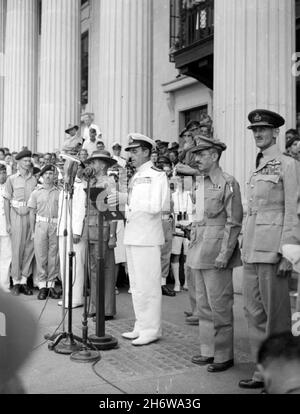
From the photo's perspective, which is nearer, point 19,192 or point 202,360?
point 202,360

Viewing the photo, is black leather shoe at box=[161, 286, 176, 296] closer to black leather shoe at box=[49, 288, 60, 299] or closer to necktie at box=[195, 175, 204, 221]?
black leather shoe at box=[49, 288, 60, 299]

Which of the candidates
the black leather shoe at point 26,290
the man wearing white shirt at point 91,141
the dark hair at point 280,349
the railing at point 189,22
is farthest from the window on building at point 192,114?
the dark hair at point 280,349

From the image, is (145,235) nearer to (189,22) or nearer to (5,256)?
(5,256)

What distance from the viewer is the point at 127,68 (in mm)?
11242

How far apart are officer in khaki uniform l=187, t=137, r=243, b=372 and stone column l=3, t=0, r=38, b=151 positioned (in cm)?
1277

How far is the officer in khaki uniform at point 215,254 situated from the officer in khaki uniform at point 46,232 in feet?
12.9

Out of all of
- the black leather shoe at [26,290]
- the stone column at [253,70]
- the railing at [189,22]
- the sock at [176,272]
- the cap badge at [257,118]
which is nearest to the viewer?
the cap badge at [257,118]

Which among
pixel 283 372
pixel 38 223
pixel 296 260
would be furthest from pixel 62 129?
pixel 283 372

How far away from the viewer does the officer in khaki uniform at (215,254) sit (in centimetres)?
495

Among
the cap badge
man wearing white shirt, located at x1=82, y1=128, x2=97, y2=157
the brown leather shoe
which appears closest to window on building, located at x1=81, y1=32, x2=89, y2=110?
man wearing white shirt, located at x1=82, y1=128, x2=97, y2=157

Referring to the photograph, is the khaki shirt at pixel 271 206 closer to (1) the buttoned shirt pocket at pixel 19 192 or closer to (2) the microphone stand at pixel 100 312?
(2) the microphone stand at pixel 100 312

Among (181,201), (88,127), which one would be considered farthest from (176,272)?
(88,127)

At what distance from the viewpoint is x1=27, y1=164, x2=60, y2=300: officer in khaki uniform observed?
8.70 metres

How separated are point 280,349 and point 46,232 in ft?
24.1
